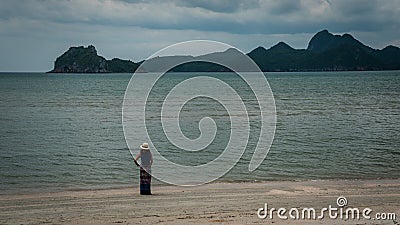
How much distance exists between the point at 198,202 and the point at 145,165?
2.11 m

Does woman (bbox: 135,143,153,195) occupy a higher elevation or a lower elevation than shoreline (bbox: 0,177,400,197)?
higher

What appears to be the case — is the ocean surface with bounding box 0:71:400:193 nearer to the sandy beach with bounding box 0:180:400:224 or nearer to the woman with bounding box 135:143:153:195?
the sandy beach with bounding box 0:180:400:224

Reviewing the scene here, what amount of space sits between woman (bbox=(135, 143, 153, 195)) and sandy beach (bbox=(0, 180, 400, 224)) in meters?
0.35

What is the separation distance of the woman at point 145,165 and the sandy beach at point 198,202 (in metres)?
0.35

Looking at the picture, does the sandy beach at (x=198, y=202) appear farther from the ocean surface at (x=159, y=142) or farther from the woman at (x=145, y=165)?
the ocean surface at (x=159, y=142)

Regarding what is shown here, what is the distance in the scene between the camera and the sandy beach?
14109 millimetres

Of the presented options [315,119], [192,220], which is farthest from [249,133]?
[192,220]

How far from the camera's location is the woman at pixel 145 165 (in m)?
17.2

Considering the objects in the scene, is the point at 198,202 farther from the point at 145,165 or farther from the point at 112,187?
the point at 112,187

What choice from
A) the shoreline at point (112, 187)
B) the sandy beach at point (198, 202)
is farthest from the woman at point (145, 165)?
the shoreline at point (112, 187)

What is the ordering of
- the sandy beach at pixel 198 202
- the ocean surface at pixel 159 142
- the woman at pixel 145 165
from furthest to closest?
the ocean surface at pixel 159 142 → the woman at pixel 145 165 → the sandy beach at pixel 198 202

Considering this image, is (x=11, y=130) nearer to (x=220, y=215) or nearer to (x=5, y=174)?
(x=5, y=174)

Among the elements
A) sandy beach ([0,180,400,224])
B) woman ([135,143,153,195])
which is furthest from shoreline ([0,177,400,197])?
woman ([135,143,153,195])

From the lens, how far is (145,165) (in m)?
17.3
